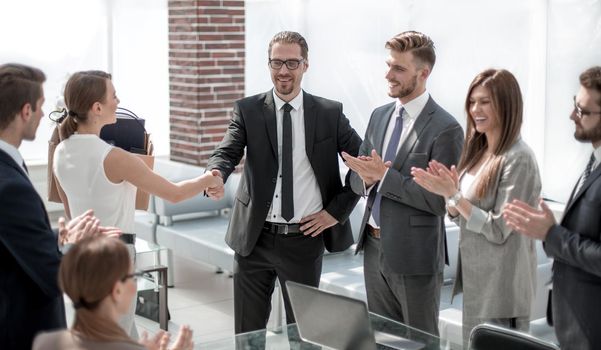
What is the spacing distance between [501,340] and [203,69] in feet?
18.5

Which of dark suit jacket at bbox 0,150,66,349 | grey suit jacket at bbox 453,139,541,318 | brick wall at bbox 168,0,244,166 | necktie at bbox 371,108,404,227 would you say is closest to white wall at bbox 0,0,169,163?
brick wall at bbox 168,0,244,166

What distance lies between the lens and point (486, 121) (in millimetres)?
3574

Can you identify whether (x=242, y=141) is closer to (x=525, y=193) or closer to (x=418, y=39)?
(x=418, y=39)

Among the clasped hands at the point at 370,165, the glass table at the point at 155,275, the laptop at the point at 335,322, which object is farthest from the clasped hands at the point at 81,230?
the glass table at the point at 155,275

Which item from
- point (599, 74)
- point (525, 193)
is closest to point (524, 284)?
point (525, 193)

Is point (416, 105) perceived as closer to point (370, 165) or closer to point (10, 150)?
point (370, 165)

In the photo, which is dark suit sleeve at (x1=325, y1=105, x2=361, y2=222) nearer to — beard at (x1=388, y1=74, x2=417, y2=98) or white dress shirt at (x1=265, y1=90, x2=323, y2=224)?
white dress shirt at (x1=265, y1=90, x2=323, y2=224)

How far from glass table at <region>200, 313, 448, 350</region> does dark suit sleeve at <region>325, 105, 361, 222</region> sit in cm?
96

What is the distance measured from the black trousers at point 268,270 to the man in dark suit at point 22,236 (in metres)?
1.46

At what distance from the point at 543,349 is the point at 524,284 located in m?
0.54

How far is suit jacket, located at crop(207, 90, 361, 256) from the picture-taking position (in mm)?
4371

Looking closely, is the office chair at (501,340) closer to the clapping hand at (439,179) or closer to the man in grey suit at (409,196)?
the clapping hand at (439,179)

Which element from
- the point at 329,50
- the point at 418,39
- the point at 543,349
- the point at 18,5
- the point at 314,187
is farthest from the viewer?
the point at 18,5

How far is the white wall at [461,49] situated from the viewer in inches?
249
